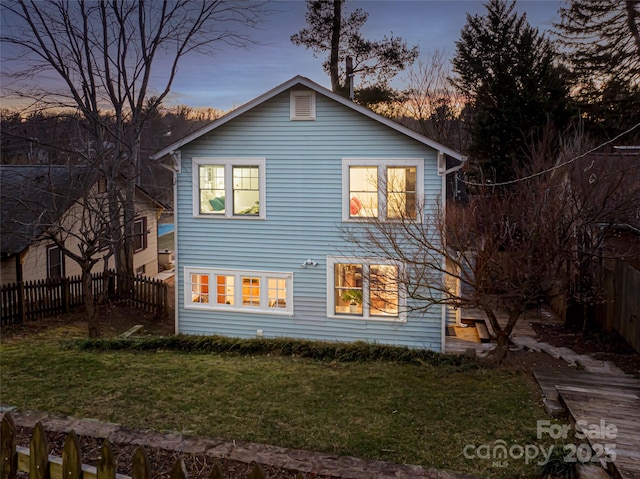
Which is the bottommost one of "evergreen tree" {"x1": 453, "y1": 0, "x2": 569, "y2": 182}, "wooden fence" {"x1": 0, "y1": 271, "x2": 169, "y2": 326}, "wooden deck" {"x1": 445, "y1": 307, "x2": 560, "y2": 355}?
"wooden deck" {"x1": 445, "y1": 307, "x2": 560, "y2": 355}

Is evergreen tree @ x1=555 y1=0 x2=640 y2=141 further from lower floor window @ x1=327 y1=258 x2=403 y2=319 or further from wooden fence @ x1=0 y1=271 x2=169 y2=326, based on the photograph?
wooden fence @ x1=0 y1=271 x2=169 y2=326

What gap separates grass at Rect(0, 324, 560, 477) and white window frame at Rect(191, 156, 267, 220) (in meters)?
4.69

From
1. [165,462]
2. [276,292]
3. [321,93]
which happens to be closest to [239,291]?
[276,292]

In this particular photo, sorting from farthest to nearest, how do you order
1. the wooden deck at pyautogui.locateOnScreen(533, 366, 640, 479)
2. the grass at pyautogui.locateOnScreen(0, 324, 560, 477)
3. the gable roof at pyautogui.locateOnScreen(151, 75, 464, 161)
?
1. the gable roof at pyautogui.locateOnScreen(151, 75, 464, 161)
2. the grass at pyautogui.locateOnScreen(0, 324, 560, 477)
3. the wooden deck at pyautogui.locateOnScreen(533, 366, 640, 479)

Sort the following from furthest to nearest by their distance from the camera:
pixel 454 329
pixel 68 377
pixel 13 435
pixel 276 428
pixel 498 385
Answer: pixel 454 329 < pixel 498 385 < pixel 68 377 < pixel 276 428 < pixel 13 435

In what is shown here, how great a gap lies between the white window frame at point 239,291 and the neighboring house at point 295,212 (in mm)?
27

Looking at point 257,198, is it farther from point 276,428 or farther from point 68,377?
point 276,428

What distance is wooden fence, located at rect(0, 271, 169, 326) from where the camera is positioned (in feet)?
46.4

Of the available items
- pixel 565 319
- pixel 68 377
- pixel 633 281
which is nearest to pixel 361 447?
pixel 68 377

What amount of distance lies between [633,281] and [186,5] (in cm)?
1845

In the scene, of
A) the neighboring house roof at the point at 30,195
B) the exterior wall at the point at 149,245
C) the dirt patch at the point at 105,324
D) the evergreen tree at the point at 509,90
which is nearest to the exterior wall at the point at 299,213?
the dirt patch at the point at 105,324

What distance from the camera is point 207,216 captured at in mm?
13000

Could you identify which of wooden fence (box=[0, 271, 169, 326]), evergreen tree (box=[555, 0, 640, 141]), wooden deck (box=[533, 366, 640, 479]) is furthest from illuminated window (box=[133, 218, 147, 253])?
evergreen tree (box=[555, 0, 640, 141])

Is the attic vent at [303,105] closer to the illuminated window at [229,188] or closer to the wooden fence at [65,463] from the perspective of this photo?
the illuminated window at [229,188]
